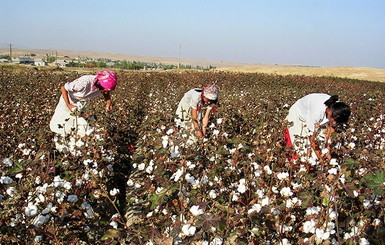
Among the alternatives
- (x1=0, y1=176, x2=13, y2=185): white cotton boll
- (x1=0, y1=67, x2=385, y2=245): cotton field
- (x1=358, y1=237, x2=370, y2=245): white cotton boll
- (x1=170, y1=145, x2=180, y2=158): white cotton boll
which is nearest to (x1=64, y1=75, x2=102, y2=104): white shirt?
(x1=0, y1=67, x2=385, y2=245): cotton field

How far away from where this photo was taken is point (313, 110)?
3.57 metres

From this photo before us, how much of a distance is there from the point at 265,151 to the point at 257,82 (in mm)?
15486

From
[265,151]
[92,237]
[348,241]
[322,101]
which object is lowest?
[92,237]

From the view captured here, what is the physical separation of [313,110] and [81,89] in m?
2.50

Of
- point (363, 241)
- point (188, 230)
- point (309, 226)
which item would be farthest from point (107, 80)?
point (363, 241)

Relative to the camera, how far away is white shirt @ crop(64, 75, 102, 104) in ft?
12.8

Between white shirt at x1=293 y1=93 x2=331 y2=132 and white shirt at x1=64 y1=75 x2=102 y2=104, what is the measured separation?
2.33 meters

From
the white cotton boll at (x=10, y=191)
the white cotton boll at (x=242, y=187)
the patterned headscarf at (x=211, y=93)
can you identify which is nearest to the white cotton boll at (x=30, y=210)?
the white cotton boll at (x=10, y=191)

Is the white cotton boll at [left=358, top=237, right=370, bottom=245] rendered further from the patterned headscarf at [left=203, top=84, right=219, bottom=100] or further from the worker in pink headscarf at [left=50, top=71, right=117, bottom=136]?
the worker in pink headscarf at [left=50, top=71, right=117, bottom=136]

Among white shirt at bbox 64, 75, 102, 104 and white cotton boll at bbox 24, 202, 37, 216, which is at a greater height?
white shirt at bbox 64, 75, 102, 104

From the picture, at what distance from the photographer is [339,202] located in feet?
7.08

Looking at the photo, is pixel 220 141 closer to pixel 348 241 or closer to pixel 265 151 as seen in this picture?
pixel 265 151

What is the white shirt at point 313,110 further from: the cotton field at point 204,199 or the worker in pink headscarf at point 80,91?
the worker in pink headscarf at point 80,91

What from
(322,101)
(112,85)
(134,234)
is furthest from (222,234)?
(112,85)
